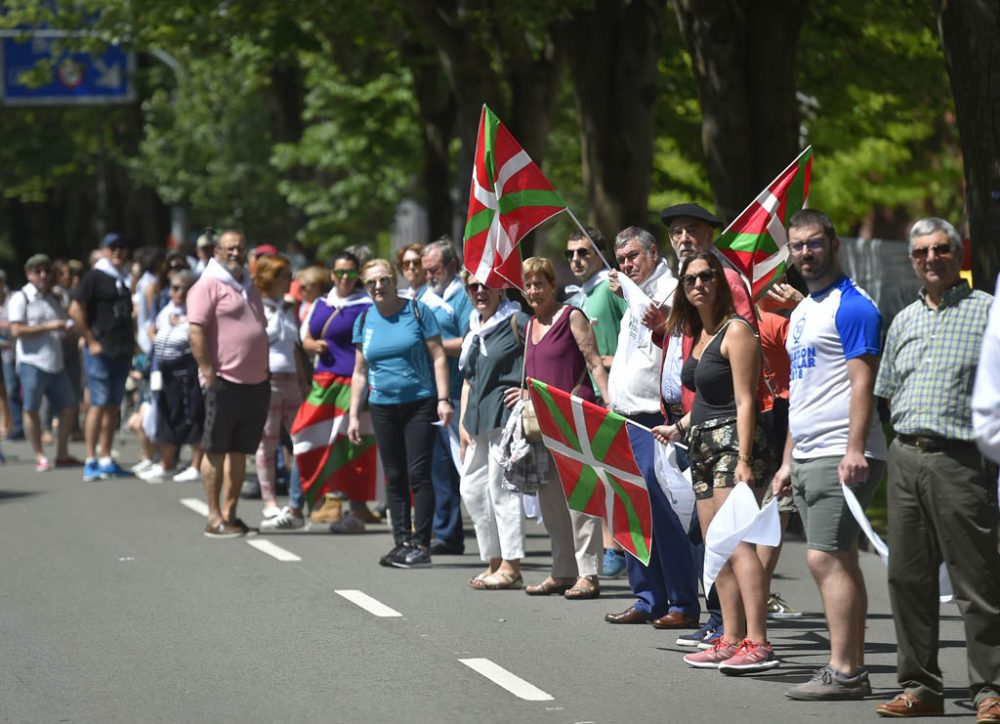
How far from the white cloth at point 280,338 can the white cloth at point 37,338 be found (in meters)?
4.91

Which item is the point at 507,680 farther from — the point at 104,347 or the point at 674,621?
the point at 104,347

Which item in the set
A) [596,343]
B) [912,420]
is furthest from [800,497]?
[596,343]

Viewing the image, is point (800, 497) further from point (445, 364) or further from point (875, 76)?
point (875, 76)

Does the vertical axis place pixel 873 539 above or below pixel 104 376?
below

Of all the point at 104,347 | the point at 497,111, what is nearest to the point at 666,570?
the point at 104,347

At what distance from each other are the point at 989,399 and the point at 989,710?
1510 millimetres

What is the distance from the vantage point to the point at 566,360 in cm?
1013

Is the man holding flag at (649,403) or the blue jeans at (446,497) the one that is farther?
the blue jeans at (446,497)

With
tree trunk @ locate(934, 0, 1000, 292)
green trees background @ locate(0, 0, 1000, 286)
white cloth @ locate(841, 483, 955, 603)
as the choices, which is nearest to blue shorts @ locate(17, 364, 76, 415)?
green trees background @ locate(0, 0, 1000, 286)

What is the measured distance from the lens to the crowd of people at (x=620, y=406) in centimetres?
686

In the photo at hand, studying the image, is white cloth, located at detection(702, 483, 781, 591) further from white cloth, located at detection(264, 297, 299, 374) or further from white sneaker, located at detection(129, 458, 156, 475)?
white sneaker, located at detection(129, 458, 156, 475)

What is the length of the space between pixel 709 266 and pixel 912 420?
4.93ft

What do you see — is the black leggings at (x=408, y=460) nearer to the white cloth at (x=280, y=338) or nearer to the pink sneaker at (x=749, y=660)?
the white cloth at (x=280, y=338)

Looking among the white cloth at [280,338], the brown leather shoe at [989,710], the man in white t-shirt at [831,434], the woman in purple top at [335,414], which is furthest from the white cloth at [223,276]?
the brown leather shoe at [989,710]
